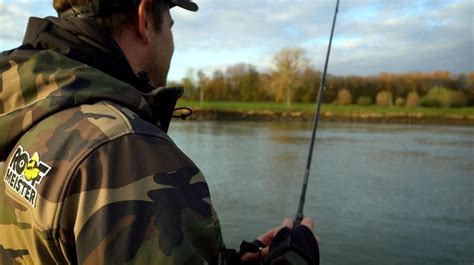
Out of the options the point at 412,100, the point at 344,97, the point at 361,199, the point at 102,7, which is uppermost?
the point at 102,7

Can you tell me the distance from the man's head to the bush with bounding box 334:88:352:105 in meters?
47.8

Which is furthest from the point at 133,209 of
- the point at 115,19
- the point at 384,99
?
the point at 384,99

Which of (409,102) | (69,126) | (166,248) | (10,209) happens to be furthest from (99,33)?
(409,102)

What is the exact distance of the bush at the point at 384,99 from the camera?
47406 millimetres

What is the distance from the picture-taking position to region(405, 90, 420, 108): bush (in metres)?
45.8

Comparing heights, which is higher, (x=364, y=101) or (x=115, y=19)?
(x=115, y=19)

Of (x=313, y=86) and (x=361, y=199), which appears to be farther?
(x=313, y=86)

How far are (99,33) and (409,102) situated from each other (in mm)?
48054

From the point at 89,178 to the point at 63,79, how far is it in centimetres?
31

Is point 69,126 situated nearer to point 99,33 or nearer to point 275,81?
point 99,33

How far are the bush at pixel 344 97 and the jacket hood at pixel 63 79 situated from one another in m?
48.0

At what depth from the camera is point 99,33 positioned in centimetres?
142

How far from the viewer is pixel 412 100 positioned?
46438 mm

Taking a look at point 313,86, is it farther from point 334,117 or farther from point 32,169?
point 32,169
